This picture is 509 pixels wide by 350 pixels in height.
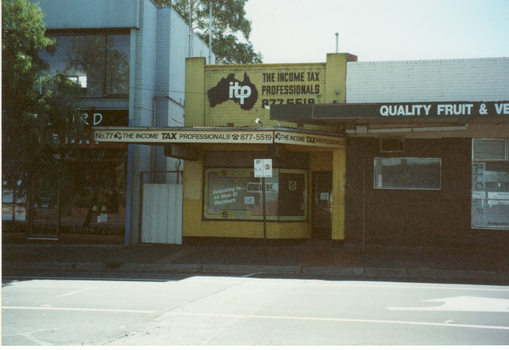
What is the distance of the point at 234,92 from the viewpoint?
48.4ft

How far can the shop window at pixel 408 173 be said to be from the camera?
13766 mm

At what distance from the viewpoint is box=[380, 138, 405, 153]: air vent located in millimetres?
13836

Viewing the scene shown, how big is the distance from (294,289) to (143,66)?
9.80 meters

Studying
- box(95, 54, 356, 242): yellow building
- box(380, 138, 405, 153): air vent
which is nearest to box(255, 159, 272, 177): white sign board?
box(95, 54, 356, 242): yellow building

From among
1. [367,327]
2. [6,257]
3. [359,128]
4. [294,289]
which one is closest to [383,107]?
[359,128]

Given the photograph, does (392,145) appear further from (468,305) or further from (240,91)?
(468,305)

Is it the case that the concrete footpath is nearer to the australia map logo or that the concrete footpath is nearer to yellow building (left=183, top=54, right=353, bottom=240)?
yellow building (left=183, top=54, right=353, bottom=240)

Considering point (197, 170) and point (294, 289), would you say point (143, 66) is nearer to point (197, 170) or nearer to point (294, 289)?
point (197, 170)

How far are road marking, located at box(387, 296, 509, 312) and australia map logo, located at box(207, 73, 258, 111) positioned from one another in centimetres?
886

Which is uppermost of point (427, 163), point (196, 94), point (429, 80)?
point (429, 80)

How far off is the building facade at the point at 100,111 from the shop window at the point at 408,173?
7625 millimetres

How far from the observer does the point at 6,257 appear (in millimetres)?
12867

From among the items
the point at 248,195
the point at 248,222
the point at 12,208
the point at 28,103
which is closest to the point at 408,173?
the point at 248,195

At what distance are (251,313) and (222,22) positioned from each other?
24391 mm
